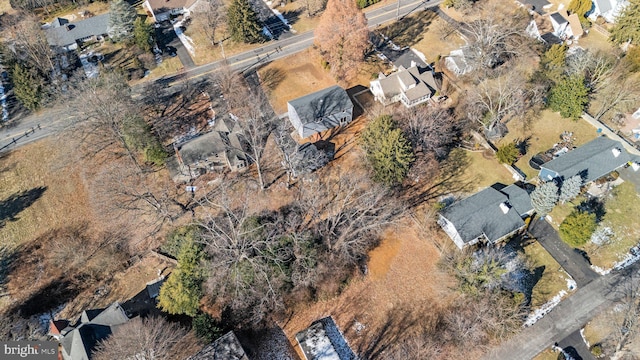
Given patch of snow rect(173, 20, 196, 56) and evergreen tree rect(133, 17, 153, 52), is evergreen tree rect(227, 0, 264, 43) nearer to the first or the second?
patch of snow rect(173, 20, 196, 56)

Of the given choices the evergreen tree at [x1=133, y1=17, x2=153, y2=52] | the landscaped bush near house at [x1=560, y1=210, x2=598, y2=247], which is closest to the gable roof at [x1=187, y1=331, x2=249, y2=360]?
the landscaped bush near house at [x1=560, y1=210, x2=598, y2=247]

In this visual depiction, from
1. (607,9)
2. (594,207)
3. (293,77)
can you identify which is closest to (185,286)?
(293,77)

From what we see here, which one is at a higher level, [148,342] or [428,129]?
[428,129]

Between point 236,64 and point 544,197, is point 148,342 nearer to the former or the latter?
point 544,197

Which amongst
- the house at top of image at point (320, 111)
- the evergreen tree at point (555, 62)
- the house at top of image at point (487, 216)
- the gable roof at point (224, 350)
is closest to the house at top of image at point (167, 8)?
the house at top of image at point (320, 111)

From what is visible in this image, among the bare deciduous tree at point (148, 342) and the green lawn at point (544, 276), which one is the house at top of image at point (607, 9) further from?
the bare deciduous tree at point (148, 342)

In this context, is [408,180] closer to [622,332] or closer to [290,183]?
[290,183]

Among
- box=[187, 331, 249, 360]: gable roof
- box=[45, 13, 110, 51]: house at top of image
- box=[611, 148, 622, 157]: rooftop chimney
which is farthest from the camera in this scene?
box=[45, 13, 110, 51]: house at top of image
